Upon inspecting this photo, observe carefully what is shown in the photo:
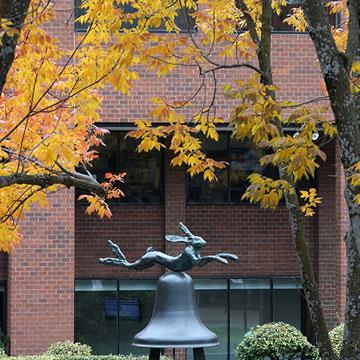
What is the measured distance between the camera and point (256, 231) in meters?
20.6

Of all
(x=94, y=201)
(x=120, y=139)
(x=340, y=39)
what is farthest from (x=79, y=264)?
(x=340, y=39)

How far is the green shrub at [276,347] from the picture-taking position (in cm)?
1552

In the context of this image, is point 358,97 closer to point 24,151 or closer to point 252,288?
point 24,151

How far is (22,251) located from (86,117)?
6.86m

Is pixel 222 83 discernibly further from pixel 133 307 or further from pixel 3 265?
pixel 3 265

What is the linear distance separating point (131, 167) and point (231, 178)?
6.85 feet

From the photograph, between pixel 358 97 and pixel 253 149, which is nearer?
pixel 358 97

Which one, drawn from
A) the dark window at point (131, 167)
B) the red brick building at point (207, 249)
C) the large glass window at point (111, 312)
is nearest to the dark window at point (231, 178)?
the red brick building at point (207, 249)

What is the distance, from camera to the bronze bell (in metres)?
9.65

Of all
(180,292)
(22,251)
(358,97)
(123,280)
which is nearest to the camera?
(358,97)

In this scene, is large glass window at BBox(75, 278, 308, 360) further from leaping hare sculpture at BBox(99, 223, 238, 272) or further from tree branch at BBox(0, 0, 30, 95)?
tree branch at BBox(0, 0, 30, 95)

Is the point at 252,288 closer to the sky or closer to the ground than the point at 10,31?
closer to the ground

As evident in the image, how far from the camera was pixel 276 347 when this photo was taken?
1551 cm

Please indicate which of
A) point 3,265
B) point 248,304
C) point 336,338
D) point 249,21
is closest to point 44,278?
point 3,265
